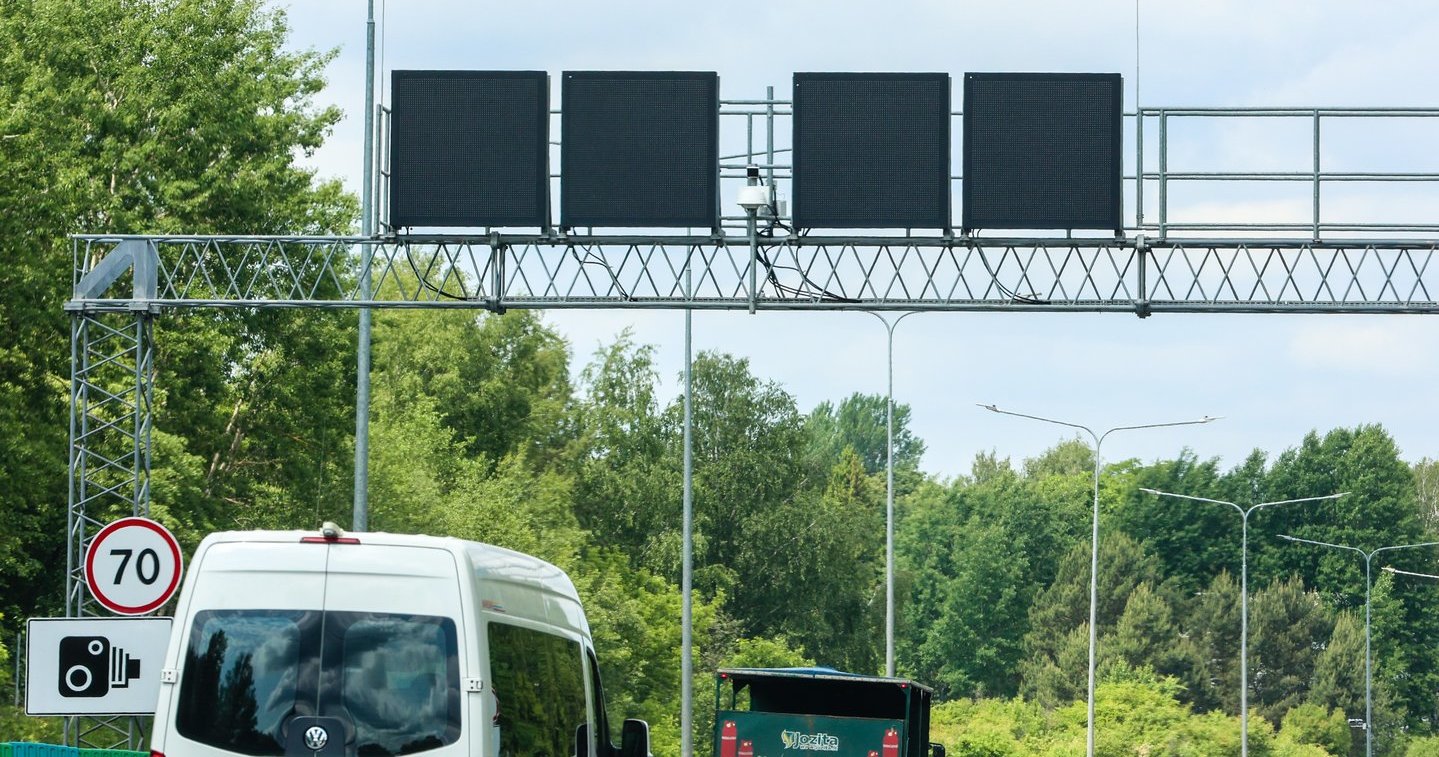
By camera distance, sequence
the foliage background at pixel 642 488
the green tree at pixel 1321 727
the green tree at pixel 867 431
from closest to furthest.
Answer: the foliage background at pixel 642 488, the green tree at pixel 1321 727, the green tree at pixel 867 431

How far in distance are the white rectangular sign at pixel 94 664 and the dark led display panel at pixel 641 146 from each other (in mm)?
7542

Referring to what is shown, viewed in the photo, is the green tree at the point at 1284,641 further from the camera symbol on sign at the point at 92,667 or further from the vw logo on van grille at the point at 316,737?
the vw logo on van grille at the point at 316,737

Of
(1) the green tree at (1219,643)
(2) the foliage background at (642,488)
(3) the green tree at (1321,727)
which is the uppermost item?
(2) the foliage background at (642,488)

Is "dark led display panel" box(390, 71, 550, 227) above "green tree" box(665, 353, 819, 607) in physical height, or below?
above

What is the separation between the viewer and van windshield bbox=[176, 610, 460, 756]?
1002 centimetres

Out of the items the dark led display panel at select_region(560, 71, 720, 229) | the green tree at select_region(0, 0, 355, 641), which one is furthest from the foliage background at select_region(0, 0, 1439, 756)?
the dark led display panel at select_region(560, 71, 720, 229)

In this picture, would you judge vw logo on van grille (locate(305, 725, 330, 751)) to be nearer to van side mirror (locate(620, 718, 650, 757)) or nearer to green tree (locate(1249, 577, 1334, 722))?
van side mirror (locate(620, 718, 650, 757))

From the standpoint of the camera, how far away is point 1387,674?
97.9m

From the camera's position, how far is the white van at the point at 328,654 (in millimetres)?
10016

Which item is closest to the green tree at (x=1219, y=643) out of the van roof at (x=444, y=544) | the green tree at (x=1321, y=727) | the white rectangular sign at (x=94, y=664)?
the green tree at (x=1321, y=727)

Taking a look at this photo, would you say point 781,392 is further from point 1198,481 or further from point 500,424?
point 1198,481

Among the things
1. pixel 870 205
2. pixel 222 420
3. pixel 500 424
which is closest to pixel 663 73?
pixel 870 205

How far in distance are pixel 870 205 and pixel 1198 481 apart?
3599 inches

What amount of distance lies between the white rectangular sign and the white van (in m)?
4.06
